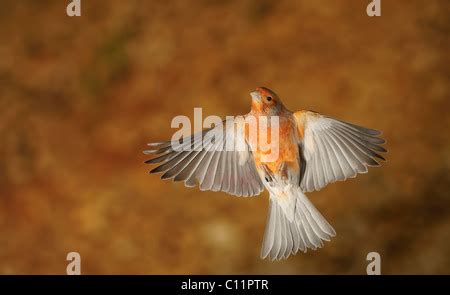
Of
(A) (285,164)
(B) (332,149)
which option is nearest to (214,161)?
(A) (285,164)

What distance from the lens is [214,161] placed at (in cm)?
192

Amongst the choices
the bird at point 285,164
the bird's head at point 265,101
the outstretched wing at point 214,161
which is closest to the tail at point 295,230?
the bird at point 285,164

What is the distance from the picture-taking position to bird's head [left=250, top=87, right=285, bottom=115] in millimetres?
1752

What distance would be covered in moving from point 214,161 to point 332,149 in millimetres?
344

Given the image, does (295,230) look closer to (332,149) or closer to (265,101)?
(332,149)

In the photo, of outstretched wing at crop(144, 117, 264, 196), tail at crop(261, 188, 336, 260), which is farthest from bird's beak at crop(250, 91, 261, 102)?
tail at crop(261, 188, 336, 260)

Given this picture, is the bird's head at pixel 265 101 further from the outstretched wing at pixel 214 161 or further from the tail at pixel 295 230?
the tail at pixel 295 230

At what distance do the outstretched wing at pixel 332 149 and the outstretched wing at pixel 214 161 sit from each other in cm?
16

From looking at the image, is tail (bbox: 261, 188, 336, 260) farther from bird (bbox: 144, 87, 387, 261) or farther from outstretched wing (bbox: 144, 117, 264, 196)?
outstretched wing (bbox: 144, 117, 264, 196)

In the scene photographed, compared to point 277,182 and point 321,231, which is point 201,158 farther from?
point 321,231

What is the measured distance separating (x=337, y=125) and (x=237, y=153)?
0.98 feet

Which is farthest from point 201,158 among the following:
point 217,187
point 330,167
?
point 330,167

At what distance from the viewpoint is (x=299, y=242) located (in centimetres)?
191

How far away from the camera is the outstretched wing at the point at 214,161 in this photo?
1.87m
